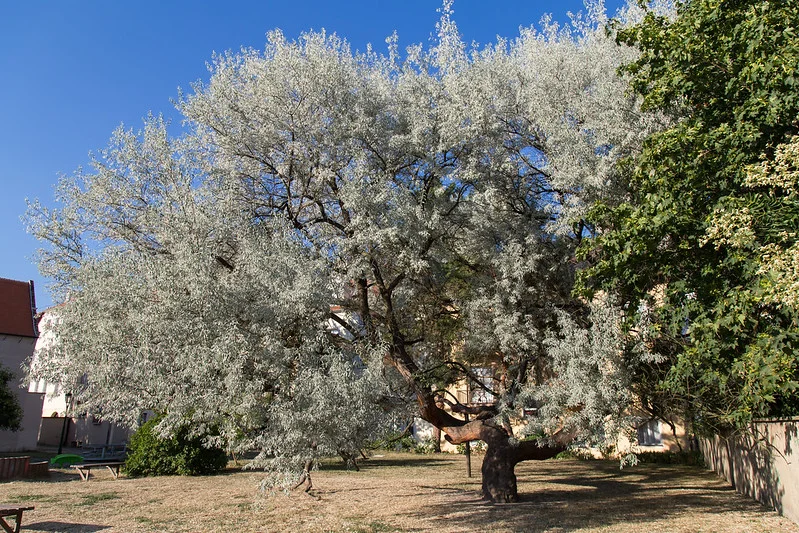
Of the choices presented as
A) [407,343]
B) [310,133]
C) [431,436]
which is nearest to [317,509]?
[407,343]

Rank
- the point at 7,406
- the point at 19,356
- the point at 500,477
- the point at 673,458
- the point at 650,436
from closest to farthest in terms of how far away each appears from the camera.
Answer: the point at 500,477 < the point at 673,458 < the point at 650,436 < the point at 7,406 < the point at 19,356

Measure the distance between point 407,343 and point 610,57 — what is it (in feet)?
27.5

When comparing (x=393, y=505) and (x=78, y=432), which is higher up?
(x=78, y=432)

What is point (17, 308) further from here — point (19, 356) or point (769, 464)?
point (769, 464)

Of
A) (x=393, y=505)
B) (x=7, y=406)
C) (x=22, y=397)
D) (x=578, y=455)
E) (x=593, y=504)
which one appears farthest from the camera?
(x=22, y=397)

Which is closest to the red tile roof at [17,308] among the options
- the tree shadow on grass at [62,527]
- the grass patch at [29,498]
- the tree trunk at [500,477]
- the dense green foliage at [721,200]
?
the grass patch at [29,498]

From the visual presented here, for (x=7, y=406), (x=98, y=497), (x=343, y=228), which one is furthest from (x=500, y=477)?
(x=7, y=406)

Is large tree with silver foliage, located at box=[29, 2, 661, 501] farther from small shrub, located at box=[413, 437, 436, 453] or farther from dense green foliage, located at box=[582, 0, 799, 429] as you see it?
small shrub, located at box=[413, 437, 436, 453]

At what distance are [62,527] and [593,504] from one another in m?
11.4

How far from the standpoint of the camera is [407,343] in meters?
14.0

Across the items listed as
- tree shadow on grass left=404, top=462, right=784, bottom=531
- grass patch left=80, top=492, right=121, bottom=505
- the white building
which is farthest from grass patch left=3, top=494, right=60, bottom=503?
the white building

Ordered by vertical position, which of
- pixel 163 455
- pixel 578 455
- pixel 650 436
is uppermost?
pixel 650 436

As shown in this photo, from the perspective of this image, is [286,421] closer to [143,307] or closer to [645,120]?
[143,307]

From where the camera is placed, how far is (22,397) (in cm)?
3022
